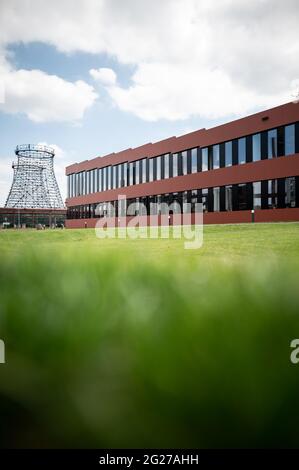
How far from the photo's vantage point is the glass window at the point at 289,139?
24281 millimetres

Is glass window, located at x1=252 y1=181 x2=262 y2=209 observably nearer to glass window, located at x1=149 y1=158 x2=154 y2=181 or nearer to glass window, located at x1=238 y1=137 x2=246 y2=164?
glass window, located at x1=238 y1=137 x2=246 y2=164

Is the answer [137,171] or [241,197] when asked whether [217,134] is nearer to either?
[241,197]

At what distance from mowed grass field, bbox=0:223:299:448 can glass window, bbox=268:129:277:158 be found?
27058 mm

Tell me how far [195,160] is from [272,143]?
8.60m

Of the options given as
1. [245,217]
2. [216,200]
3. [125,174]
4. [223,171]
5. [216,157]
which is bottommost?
[245,217]

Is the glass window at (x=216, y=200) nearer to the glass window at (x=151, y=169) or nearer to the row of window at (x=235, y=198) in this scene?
the row of window at (x=235, y=198)

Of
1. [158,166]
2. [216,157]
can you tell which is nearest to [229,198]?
[216,157]

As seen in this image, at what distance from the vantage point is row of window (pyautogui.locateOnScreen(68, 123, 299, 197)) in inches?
992

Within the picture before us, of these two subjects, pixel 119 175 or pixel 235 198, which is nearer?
pixel 235 198

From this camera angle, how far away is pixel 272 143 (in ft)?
83.8

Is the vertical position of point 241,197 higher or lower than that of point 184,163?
lower

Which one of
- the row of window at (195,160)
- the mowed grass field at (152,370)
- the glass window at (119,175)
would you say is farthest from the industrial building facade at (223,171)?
the mowed grass field at (152,370)

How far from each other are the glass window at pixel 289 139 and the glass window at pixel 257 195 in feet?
10.7
